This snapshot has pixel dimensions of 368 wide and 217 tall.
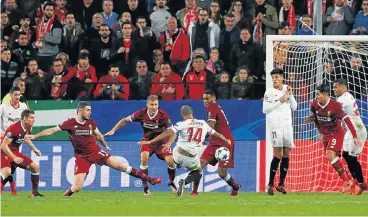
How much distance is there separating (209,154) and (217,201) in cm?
289

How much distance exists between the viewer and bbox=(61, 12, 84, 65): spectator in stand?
87.3ft

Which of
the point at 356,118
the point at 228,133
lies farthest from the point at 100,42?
the point at 356,118

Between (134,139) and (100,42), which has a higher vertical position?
(100,42)

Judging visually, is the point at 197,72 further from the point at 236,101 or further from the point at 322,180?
the point at 322,180

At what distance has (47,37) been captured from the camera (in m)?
26.6

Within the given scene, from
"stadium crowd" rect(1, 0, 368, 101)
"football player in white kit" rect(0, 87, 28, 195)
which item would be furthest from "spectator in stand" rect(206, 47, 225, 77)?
"football player in white kit" rect(0, 87, 28, 195)

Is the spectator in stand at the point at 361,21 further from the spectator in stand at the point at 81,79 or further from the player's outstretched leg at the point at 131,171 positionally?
the player's outstretched leg at the point at 131,171

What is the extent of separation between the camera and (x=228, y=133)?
2239 cm

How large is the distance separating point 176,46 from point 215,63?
990 mm

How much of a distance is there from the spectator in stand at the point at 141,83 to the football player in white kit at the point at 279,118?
4246 millimetres

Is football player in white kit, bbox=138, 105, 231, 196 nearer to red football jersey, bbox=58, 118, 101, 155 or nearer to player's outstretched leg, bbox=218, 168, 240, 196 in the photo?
player's outstretched leg, bbox=218, 168, 240, 196

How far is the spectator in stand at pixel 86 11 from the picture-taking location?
89.3ft

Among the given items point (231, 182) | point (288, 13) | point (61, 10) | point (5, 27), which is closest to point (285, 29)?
point (288, 13)

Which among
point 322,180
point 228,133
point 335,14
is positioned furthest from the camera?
point 335,14
